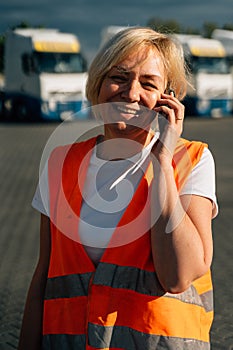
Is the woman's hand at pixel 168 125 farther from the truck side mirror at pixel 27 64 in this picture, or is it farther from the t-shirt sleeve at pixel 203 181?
the truck side mirror at pixel 27 64

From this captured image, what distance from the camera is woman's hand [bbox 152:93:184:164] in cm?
183

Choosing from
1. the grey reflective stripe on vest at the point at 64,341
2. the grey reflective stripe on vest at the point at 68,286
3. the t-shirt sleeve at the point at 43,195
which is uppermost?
the t-shirt sleeve at the point at 43,195

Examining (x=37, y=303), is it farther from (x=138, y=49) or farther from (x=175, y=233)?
(x=138, y=49)

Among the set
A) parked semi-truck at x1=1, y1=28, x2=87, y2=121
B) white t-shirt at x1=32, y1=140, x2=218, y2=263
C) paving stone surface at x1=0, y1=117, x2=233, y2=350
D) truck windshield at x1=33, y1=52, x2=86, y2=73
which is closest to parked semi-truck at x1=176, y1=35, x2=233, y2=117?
truck windshield at x1=33, y1=52, x2=86, y2=73

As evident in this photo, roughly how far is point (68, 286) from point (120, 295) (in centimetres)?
16

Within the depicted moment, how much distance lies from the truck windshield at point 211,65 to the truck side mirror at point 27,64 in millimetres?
6740

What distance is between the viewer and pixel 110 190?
1.97m

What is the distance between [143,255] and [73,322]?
0.93ft

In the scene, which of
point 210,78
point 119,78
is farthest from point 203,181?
point 210,78

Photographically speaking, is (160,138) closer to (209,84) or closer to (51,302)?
(51,302)

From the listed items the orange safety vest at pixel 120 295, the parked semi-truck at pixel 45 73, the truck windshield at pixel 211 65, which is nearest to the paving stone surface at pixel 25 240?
the orange safety vest at pixel 120 295

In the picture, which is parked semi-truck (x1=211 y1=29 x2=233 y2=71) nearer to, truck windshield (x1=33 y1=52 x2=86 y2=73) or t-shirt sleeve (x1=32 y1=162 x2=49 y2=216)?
truck windshield (x1=33 y1=52 x2=86 y2=73)

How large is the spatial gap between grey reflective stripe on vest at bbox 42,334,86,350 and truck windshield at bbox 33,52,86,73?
26.3 metres

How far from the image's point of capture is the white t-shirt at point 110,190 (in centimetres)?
187
